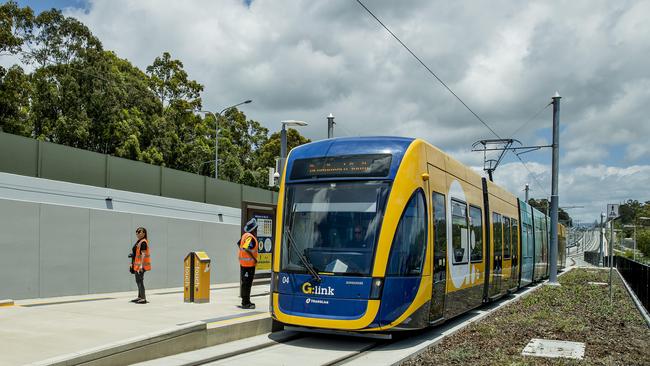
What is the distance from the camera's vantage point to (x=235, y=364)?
8305 millimetres

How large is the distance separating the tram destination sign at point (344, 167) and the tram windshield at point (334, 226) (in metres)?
0.16

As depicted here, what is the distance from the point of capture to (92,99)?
39.9 m

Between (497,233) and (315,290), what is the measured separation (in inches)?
306

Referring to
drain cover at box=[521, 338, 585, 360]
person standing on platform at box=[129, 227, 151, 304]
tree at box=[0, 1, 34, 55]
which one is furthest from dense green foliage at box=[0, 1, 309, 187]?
drain cover at box=[521, 338, 585, 360]

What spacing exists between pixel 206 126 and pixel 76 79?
1891cm

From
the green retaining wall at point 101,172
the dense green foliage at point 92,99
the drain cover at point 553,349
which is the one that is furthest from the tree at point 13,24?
the drain cover at point 553,349

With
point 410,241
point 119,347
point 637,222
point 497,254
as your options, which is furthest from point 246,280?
point 637,222

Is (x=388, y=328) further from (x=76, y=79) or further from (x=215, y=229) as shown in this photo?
(x=76, y=79)

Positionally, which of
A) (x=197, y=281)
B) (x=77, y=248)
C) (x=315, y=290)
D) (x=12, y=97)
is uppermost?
(x=12, y=97)

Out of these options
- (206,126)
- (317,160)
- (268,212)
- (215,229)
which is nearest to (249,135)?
(206,126)

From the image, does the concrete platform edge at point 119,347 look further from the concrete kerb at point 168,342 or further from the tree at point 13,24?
the tree at point 13,24

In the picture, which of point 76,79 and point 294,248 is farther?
point 76,79

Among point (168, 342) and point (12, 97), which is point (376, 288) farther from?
point (12, 97)

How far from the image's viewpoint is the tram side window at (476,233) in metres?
13.1
